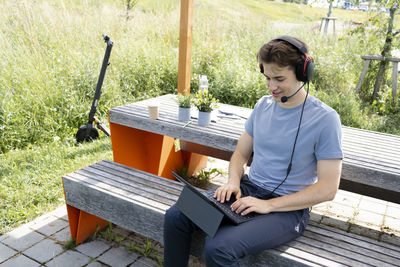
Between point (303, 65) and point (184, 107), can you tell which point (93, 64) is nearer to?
point (184, 107)

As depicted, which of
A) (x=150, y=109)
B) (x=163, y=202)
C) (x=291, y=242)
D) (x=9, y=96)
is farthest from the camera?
(x=9, y=96)

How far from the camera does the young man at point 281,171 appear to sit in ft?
5.37

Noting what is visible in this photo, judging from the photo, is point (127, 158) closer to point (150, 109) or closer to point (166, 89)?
point (150, 109)

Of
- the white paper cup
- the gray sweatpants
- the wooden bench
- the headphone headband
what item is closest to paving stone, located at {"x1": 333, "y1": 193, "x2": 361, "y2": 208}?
the wooden bench

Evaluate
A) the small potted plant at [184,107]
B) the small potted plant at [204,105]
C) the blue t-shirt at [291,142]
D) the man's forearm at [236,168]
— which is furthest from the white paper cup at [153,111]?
the blue t-shirt at [291,142]

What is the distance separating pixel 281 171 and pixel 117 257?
139 centimetres

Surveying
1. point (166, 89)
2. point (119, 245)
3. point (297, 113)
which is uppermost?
point (297, 113)

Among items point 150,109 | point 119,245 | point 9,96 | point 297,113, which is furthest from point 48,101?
Answer: point 297,113

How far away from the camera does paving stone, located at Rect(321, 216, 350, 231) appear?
114 inches

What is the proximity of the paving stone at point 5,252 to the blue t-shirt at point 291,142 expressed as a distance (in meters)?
1.83

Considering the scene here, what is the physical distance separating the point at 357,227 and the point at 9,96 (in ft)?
14.1

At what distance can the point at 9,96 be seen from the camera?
14.3ft

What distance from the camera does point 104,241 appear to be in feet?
8.56

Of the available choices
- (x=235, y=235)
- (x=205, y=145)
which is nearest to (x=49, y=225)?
(x=205, y=145)
